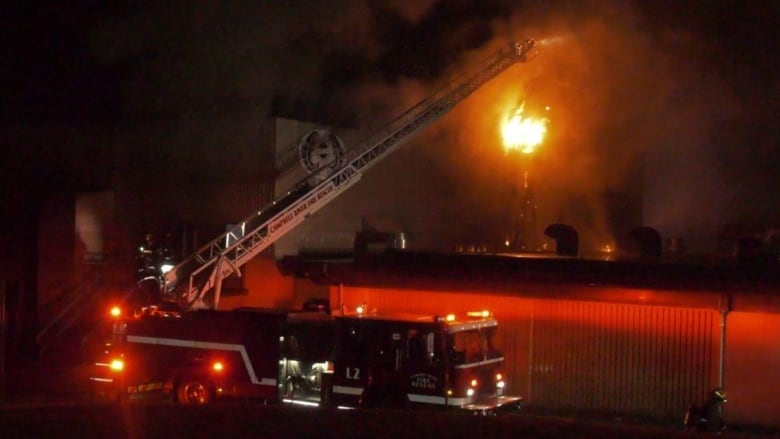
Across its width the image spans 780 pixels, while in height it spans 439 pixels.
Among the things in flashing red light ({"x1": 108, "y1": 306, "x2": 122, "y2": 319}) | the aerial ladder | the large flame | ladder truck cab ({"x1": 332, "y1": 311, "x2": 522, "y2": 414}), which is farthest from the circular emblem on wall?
ladder truck cab ({"x1": 332, "y1": 311, "x2": 522, "y2": 414})

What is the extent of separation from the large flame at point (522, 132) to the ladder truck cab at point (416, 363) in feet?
37.8

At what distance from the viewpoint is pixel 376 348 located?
12.5 meters

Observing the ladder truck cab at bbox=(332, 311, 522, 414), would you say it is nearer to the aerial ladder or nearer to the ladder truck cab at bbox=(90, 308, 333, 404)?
the ladder truck cab at bbox=(90, 308, 333, 404)

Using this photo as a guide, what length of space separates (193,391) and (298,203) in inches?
236

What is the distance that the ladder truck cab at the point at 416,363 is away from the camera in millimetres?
12141

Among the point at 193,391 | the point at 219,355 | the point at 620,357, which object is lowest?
the point at 193,391

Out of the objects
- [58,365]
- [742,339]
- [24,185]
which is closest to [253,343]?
[742,339]

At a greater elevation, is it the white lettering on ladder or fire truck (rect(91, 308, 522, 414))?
the white lettering on ladder

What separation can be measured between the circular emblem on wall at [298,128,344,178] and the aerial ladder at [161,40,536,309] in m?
0.82

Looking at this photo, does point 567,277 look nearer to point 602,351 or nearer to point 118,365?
point 602,351

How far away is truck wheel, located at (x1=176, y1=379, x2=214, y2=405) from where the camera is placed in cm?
1354

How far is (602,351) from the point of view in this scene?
1543cm

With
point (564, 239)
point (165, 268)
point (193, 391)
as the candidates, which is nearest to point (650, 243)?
point (564, 239)

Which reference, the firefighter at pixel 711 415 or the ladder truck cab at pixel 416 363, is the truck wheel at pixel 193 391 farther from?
the firefighter at pixel 711 415
